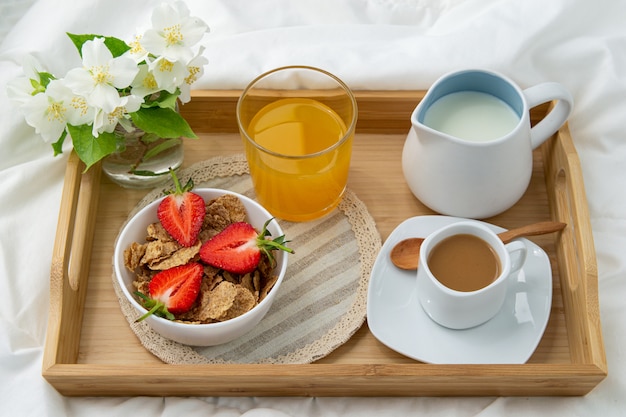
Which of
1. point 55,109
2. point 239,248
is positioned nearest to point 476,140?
point 239,248

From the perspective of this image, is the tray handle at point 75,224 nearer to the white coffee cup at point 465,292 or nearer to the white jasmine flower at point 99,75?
the white jasmine flower at point 99,75

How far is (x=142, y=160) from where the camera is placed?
1.45 metres

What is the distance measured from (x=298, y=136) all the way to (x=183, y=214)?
22cm

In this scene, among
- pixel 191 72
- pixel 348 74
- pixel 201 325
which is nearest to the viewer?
pixel 201 325

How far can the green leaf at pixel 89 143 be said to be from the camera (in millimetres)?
1344

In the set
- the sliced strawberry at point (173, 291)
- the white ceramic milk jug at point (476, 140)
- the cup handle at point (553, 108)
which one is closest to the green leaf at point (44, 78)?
the sliced strawberry at point (173, 291)

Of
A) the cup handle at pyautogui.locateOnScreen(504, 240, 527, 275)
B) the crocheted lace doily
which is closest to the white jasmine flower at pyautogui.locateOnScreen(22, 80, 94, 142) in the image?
the crocheted lace doily

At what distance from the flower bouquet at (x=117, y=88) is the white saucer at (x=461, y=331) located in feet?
1.30

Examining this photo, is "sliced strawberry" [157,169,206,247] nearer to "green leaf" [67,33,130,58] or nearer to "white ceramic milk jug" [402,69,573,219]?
"green leaf" [67,33,130,58]

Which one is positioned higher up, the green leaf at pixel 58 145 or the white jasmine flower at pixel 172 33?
the white jasmine flower at pixel 172 33

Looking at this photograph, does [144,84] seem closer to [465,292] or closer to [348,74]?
[348,74]

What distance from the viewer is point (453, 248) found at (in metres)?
1.30

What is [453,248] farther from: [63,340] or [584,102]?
[63,340]

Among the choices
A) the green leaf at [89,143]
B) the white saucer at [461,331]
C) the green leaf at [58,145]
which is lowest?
the white saucer at [461,331]
